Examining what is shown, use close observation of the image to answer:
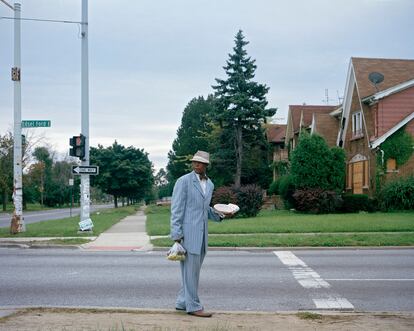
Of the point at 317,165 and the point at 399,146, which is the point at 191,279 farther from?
the point at 399,146

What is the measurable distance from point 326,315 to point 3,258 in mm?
9470

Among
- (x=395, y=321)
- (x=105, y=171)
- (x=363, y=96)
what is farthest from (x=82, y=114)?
(x=105, y=171)

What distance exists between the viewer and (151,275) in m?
10.6

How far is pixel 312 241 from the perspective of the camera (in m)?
15.7

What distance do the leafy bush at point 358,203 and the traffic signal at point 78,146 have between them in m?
15.0

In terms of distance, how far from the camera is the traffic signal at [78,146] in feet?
61.8

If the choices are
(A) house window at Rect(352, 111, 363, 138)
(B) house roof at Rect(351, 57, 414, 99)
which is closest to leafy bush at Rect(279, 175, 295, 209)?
(A) house window at Rect(352, 111, 363, 138)

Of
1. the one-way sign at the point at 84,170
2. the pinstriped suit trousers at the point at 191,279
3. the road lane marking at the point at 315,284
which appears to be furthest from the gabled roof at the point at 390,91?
the pinstriped suit trousers at the point at 191,279

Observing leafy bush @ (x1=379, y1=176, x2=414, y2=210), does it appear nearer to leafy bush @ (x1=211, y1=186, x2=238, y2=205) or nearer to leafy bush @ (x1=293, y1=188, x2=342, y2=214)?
leafy bush @ (x1=293, y1=188, x2=342, y2=214)

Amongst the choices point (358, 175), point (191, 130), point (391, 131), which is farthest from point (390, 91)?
point (191, 130)

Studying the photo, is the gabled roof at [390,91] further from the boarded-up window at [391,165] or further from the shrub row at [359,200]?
the shrub row at [359,200]

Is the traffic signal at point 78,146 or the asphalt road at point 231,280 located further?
the traffic signal at point 78,146

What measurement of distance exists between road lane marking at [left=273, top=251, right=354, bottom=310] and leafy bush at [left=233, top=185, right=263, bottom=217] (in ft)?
44.3

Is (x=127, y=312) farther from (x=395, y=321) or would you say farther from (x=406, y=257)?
(x=406, y=257)
